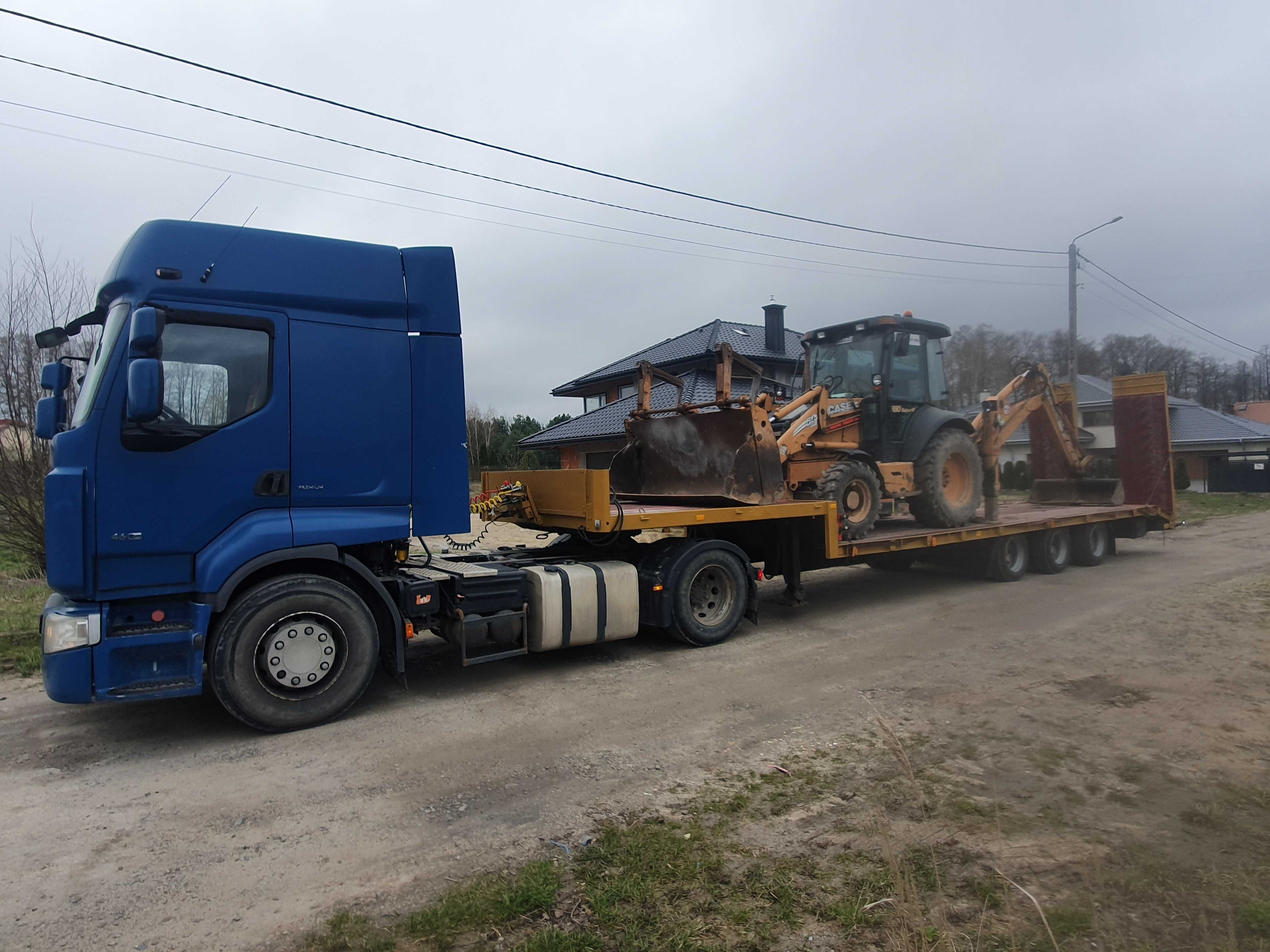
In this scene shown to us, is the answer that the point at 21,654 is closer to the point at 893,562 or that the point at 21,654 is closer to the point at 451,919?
the point at 451,919

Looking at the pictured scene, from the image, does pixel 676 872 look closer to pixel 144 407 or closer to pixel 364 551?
pixel 364 551

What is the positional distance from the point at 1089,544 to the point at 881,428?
510 centimetres

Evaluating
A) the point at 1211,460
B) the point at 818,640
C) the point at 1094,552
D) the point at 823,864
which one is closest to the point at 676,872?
the point at 823,864

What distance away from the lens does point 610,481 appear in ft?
32.9

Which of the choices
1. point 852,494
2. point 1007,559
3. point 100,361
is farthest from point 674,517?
point 1007,559

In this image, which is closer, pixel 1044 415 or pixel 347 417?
pixel 347 417

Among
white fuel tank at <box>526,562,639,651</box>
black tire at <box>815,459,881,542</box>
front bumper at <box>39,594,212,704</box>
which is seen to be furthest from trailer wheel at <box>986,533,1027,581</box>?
front bumper at <box>39,594,212,704</box>

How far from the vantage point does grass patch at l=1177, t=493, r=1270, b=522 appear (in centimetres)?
2486

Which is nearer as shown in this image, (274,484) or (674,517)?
(274,484)

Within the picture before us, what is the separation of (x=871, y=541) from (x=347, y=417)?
604 cm

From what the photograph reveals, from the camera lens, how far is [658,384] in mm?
25891

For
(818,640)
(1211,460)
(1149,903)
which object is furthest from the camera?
(1211,460)

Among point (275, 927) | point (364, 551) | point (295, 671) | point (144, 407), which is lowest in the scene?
point (275, 927)

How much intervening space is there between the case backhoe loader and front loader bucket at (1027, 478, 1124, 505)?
2.45 meters
